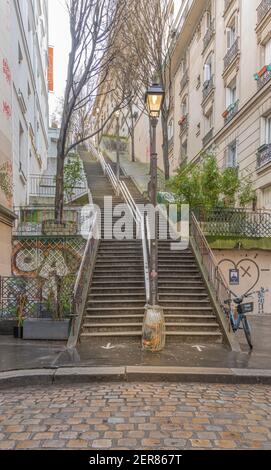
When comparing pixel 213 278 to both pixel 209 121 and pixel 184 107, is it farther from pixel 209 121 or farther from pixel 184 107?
pixel 184 107

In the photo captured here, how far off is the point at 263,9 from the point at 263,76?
2.82 metres

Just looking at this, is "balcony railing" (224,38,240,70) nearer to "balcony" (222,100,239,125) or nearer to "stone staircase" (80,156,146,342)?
"balcony" (222,100,239,125)

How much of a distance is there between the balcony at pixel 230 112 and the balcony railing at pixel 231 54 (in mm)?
2177

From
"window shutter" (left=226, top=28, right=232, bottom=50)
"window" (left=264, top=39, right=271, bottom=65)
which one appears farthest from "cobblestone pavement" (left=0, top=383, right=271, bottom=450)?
"window shutter" (left=226, top=28, right=232, bottom=50)

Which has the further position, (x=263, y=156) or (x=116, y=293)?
(x=263, y=156)

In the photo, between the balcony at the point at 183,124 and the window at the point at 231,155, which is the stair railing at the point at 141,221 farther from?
the balcony at the point at 183,124

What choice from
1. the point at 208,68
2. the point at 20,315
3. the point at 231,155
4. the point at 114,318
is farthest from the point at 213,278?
the point at 208,68

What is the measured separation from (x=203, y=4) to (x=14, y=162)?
17458 millimetres

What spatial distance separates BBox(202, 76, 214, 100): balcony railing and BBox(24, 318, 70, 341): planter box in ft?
61.8

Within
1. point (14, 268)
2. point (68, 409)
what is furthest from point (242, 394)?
point (14, 268)

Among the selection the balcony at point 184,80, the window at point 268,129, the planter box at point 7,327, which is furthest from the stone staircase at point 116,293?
the balcony at point 184,80

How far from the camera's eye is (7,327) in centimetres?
924

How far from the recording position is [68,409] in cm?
499

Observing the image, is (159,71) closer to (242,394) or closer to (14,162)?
(14,162)
